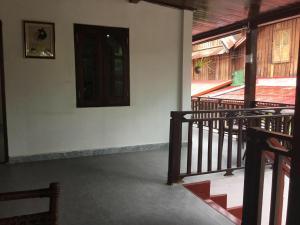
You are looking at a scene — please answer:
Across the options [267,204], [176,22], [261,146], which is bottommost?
[267,204]

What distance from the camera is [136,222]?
2.29 meters

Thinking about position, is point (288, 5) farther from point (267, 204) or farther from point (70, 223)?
point (70, 223)

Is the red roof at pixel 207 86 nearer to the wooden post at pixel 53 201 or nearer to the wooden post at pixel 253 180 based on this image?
the wooden post at pixel 253 180

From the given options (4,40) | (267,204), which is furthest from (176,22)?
(267,204)

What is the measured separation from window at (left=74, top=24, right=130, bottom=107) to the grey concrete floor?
0.94m

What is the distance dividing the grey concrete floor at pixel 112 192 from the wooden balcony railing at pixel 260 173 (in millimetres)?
339

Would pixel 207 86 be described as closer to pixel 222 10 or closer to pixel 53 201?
pixel 222 10

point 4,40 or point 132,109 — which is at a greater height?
point 4,40

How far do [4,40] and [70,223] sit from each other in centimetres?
270

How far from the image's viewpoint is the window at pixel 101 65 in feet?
13.7

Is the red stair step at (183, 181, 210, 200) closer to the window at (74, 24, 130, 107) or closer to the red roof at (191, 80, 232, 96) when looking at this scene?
the window at (74, 24, 130, 107)

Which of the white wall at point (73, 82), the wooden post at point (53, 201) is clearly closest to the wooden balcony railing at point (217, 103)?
the white wall at point (73, 82)

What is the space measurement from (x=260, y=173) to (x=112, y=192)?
1524 mm

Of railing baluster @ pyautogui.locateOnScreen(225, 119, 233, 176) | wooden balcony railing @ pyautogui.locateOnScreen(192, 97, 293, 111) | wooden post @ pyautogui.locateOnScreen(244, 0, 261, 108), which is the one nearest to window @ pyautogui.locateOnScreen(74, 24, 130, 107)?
railing baluster @ pyautogui.locateOnScreen(225, 119, 233, 176)
